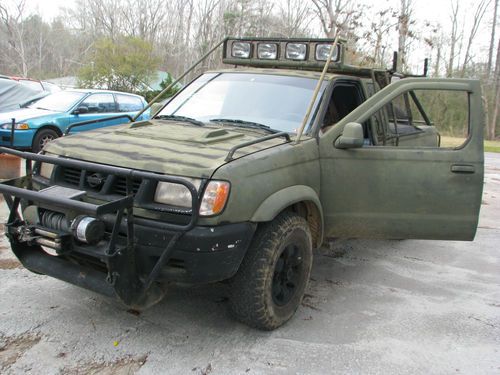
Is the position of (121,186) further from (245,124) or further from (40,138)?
(40,138)

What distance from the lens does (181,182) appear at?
2.72 meters

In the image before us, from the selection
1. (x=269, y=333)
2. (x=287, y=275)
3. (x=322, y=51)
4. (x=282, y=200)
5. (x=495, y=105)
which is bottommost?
(x=269, y=333)

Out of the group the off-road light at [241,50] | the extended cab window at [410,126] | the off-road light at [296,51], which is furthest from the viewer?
the off-road light at [241,50]

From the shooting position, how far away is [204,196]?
2.89m

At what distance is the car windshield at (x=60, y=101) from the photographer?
10.6 meters

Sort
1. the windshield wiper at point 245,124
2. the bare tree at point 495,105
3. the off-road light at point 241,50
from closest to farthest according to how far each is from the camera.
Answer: the windshield wiper at point 245,124, the off-road light at point 241,50, the bare tree at point 495,105

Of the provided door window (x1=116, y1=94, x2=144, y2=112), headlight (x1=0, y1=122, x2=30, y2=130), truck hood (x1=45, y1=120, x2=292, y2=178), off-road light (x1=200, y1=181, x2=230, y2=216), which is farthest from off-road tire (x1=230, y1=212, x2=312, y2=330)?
door window (x1=116, y1=94, x2=144, y2=112)

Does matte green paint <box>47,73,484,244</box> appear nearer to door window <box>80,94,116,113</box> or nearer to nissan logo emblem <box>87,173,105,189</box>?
nissan logo emblem <box>87,173,105,189</box>

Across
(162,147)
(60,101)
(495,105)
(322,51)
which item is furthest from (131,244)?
(495,105)

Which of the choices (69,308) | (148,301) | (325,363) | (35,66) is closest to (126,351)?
(148,301)

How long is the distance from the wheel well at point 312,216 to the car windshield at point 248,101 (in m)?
0.62

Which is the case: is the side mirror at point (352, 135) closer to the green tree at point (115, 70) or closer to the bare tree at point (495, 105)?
the green tree at point (115, 70)

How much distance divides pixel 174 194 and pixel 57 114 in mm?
8277

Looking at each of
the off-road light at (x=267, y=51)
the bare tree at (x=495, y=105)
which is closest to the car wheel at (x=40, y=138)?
the off-road light at (x=267, y=51)
